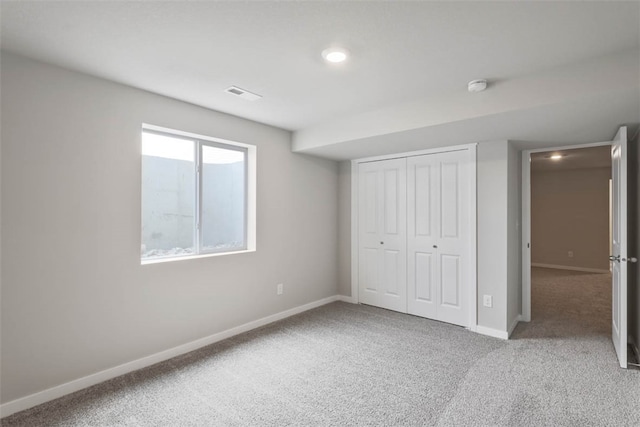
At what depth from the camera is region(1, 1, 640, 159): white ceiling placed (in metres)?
1.69

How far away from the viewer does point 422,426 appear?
1972 millimetres

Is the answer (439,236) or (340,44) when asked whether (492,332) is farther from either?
(340,44)

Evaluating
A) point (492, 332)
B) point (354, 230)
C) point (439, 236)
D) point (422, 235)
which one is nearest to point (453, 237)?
point (439, 236)

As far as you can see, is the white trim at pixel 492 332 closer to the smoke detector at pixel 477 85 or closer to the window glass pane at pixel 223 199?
the smoke detector at pixel 477 85

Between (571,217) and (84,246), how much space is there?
8586mm

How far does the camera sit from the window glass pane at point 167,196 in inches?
116

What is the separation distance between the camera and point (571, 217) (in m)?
7.23

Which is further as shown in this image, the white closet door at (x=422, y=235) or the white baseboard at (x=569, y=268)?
the white baseboard at (x=569, y=268)

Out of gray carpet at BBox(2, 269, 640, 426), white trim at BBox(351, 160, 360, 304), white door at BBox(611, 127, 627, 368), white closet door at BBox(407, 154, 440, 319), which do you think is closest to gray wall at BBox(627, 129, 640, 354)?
white door at BBox(611, 127, 627, 368)

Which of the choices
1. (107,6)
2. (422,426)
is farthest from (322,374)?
(107,6)

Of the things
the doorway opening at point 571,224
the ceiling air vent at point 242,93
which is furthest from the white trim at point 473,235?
the ceiling air vent at point 242,93

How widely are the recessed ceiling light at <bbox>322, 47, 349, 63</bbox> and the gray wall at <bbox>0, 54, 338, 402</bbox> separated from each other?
1.56 m

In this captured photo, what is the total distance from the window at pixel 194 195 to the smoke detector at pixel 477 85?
7.32 ft

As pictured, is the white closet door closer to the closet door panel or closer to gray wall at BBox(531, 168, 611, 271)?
the closet door panel
